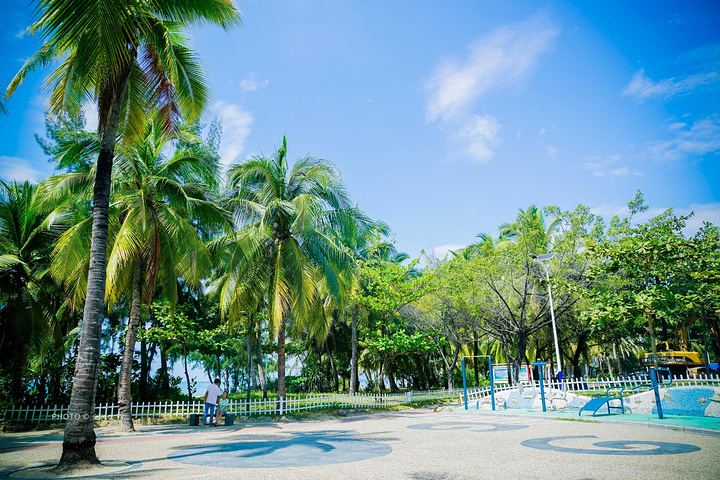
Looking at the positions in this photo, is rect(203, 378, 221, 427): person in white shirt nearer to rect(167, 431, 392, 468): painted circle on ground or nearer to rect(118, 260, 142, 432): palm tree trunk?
rect(118, 260, 142, 432): palm tree trunk

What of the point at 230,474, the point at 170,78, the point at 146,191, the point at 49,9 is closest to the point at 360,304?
the point at 146,191

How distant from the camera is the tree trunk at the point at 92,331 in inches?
269

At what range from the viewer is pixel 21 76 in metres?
9.50

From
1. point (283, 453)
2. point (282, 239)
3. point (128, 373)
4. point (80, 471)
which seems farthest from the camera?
point (282, 239)

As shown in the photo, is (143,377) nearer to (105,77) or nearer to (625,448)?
(105,77)

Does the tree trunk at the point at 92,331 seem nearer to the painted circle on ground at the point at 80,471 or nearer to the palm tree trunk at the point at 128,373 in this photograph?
the painted circle on ground at the point at 80,471

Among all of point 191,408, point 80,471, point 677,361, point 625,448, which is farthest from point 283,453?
point 677,361

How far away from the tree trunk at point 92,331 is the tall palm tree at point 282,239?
7680mm

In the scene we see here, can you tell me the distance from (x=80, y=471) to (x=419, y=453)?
545 centimetres

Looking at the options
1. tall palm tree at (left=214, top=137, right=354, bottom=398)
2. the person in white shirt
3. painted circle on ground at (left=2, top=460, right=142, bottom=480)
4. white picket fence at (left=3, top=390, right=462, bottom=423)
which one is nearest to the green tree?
tall palm tree at (left=214, top=137, right=354, bottom=398)

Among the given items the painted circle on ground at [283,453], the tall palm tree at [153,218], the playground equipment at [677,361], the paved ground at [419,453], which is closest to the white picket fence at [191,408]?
the tall palm tree at [153,218]

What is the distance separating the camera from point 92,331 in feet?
24.5

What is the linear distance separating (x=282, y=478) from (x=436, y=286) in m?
20.1

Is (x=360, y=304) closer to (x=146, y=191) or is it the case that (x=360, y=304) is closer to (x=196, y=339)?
(x=196, y=339)
